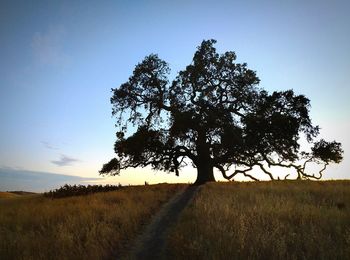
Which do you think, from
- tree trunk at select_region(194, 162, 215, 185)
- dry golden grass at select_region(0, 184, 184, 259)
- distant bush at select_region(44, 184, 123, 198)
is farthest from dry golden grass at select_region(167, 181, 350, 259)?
tree trunk at select_region(194, 162, 215, 185)

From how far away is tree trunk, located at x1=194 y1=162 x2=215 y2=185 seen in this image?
3475 centimetres

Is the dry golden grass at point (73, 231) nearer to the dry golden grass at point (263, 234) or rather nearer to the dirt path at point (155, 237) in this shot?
the dirt path at point (155, 237)

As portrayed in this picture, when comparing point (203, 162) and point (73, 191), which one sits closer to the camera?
point (73, 191)

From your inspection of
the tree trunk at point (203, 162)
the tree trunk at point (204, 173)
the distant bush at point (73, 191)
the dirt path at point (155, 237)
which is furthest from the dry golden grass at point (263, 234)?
the tree trunk at point (204, 173)

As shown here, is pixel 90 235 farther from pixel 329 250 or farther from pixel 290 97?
pixel 290 97

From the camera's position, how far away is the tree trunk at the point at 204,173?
34.8 m

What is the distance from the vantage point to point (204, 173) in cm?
3491

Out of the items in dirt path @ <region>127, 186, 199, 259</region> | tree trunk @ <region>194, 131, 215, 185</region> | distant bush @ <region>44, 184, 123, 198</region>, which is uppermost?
tree trunk @ <region>194, 131, 215, 185</region>

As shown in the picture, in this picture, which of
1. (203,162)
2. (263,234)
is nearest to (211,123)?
(203,162)

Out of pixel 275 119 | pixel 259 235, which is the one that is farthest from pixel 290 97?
pixel 259 235

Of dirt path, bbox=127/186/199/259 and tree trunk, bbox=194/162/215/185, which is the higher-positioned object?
tree trunk, bbox=194/162/215/185

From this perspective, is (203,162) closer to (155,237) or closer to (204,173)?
(204,173)

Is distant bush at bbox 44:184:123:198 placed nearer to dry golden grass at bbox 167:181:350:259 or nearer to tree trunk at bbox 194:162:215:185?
tree trunk at bbox 194:162:215:185

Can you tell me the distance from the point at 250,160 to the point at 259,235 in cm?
2720
